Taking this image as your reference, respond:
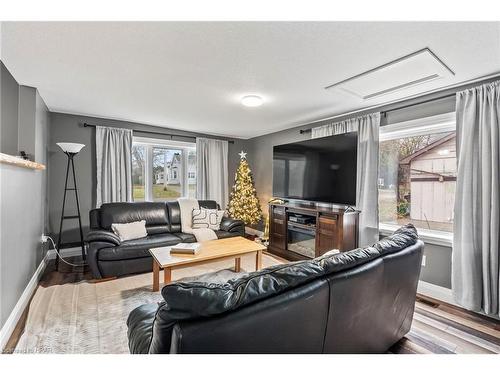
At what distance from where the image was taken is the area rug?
1.88 m

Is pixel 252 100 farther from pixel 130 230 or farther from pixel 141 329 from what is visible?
pixel 141 329

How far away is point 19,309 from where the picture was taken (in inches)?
Answer: 90.3

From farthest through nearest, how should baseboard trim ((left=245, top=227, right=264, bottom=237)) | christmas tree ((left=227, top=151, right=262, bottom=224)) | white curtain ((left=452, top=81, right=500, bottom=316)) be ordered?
baseboard trim ((left=245, top=227, right=264, bottom=237))
christmas tree ((left=227, top=151, right=262, bottom=224))
white curtain ((left=452, top=81, right=500, bottom=316))

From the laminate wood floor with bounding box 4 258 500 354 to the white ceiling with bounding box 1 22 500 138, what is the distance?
Answer: 2298mm

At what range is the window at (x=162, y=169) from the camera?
16.0 ft

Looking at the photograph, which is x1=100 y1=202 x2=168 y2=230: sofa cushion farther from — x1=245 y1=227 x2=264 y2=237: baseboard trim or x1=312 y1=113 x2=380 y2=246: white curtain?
x1=312 y1=113 x2=380 y2=246: white curtain

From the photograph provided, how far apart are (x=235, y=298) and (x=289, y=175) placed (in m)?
3.60

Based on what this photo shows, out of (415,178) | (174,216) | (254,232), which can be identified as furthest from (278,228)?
(415,178)

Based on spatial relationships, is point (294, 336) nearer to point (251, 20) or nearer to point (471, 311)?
point (251, 20)

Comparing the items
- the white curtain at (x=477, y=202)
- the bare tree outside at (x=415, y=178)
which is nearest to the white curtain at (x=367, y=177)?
the bare tree outside at (x=415, y=178)

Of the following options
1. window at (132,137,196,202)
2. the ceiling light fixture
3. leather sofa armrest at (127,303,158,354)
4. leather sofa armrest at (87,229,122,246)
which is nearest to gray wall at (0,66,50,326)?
leather sofa armrest at (87,229,122,246)

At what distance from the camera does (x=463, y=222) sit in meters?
2.52
